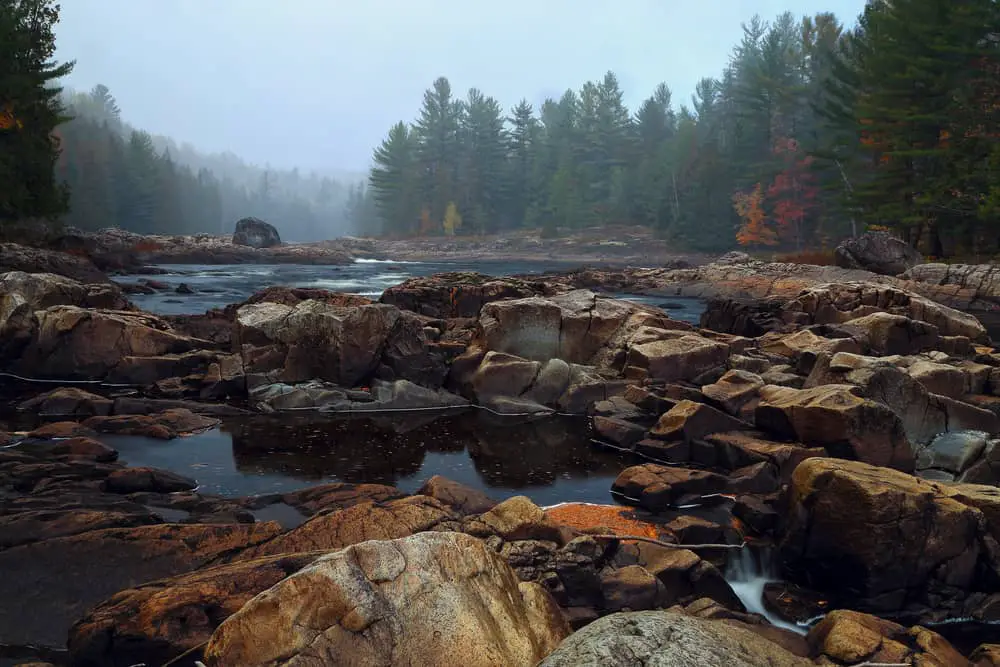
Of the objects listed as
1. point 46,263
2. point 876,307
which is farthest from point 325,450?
point 46,263

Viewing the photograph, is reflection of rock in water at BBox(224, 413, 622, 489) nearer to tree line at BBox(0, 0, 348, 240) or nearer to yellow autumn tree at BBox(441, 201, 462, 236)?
tree line at BBox(0, 0, 348, 240)

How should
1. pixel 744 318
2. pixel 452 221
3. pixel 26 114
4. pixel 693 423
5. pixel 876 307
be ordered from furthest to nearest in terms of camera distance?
pixel 452 221 < pixel 26 114 < pixel 744 318 < pixel 876 307 < pixel 693 423

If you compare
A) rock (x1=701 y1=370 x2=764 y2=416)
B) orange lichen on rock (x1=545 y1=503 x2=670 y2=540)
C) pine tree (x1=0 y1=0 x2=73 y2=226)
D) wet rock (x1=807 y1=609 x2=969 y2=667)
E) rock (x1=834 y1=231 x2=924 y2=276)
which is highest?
pine tree (x1=0 y1=0 x2=73 y2=226)

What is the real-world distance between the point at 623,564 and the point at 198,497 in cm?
572

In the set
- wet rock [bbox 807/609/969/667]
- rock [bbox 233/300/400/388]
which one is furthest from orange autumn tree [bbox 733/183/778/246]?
wet rock [bbox 807/609/969/667]

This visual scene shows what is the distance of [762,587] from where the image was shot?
794 centimetres

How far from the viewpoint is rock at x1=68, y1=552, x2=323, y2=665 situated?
16.0ft

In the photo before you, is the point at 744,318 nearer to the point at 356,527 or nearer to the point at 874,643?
the point at 874,643

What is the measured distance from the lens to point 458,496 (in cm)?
867

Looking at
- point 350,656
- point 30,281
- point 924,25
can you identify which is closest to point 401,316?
point 30,281

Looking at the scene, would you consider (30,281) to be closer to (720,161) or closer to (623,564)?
(623,564)

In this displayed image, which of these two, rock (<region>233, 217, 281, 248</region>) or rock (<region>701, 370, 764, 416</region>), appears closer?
rock (<region>701, 370, 764, 416</region>)

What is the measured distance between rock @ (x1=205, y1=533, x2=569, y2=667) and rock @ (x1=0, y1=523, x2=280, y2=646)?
283 centimetres

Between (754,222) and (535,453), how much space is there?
56.3 meters
